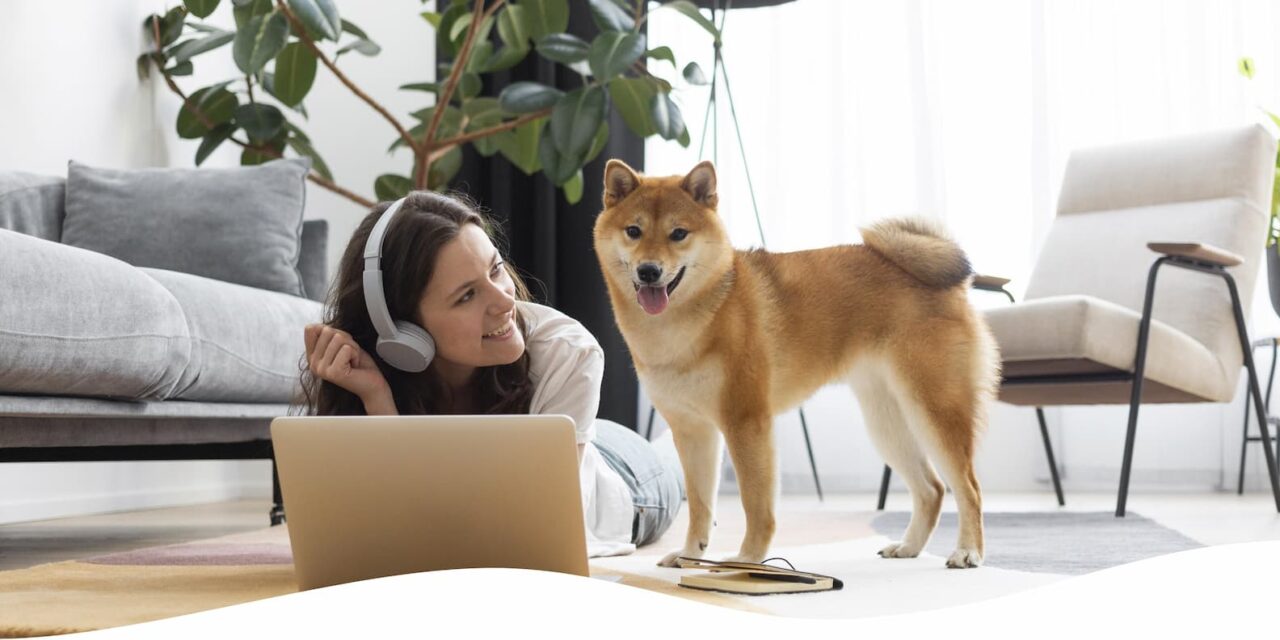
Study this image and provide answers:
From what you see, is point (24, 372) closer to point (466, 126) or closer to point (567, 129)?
point (567, 129)

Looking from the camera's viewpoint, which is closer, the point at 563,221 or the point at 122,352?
the point at 122,352

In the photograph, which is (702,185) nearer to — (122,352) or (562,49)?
(122,352)

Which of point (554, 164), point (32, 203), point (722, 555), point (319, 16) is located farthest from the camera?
point (554, 164)

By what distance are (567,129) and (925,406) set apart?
177 cm

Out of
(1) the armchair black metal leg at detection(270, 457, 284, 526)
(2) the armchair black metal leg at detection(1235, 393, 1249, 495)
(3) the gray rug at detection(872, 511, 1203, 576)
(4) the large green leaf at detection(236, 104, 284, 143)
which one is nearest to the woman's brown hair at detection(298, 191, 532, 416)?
(3) the gray rug at detection(872, 511, 1203, 576)

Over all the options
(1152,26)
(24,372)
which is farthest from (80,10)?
(1152,26)

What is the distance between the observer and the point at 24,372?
5.45ft

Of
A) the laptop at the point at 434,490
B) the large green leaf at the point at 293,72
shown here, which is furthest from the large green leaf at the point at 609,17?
the laptop at the point at 434,490

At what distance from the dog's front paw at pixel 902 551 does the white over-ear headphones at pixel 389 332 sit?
944 millimetres

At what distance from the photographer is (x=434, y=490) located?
40.8 inches

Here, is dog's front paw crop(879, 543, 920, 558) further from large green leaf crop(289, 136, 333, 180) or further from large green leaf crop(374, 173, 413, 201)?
large green leaf crop(289, 136, 333, 180)

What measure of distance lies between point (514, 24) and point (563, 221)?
3.17ft

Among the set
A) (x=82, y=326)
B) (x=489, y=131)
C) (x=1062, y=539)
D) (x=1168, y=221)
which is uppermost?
(x=489, y=131)

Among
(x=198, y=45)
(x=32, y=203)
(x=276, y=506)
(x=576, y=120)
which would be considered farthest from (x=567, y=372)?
(x=198, y=45)
